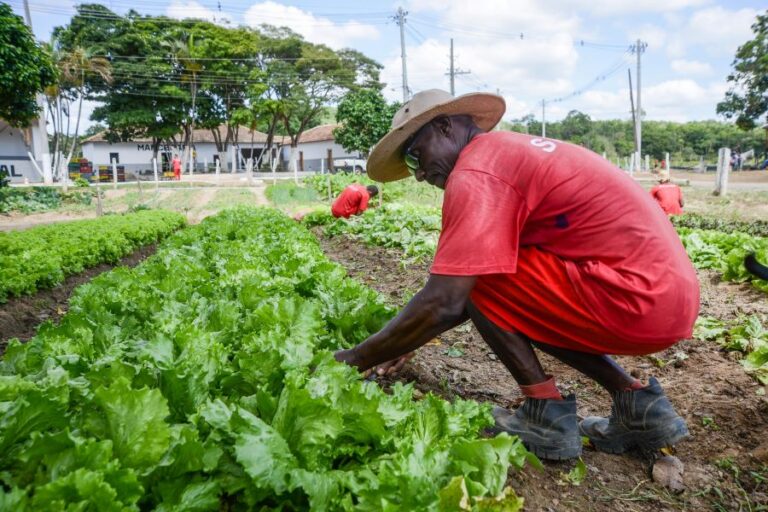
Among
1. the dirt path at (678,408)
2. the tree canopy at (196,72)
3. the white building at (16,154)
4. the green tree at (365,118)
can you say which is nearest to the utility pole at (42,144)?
the white building at (16,154)

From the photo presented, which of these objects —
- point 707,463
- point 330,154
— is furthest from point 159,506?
point 330,154

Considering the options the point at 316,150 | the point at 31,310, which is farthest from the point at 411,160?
the point at 316,150

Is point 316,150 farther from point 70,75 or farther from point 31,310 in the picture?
point 31,310

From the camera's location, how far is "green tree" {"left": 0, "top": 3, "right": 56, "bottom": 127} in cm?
1585

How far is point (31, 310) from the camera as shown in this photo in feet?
22.1

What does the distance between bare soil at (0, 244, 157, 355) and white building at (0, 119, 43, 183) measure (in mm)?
36457

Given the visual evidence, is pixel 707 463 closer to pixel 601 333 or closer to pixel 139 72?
pixel 601 333

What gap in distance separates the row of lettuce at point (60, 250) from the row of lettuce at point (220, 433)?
4743mm

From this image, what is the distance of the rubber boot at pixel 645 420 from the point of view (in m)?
2.58

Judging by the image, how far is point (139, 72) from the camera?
138ft

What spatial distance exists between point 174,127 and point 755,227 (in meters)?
42.2

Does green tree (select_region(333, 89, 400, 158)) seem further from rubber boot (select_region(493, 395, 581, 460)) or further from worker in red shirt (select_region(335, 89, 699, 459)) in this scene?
rubber boot (select_region(493, 395, 581, 460))

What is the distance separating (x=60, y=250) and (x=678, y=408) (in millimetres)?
8144

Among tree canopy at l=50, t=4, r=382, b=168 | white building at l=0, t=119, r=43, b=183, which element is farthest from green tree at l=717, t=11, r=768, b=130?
white building at l=0, t=119, r=43, b=183
